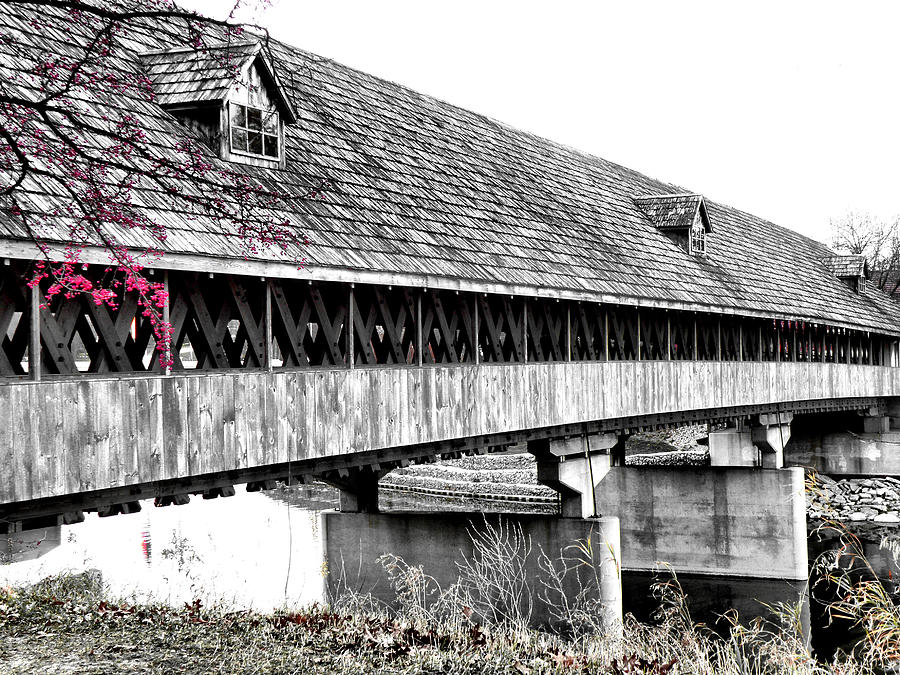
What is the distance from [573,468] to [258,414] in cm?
709

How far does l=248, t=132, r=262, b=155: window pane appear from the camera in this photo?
9.77 meters

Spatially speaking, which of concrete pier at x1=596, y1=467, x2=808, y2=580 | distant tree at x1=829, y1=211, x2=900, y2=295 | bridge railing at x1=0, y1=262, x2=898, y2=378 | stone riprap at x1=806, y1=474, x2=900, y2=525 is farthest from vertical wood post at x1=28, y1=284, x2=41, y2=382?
distant tree at x1=829, y1=211, x2=900, y2=295

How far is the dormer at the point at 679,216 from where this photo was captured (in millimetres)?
19469

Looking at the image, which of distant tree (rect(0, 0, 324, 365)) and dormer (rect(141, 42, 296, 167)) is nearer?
distant tree (rect(0, 0, 324, 365))

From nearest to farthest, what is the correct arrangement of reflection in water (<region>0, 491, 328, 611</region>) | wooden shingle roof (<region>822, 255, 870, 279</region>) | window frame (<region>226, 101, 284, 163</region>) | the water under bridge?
the water under bridge → window frame (<region>226, 101, 284, 163</region>) → reflection in water (<region>0, 491, 328, 611</region>) → wooden shingle roof (<region>822, 255, 870, 279</region>)

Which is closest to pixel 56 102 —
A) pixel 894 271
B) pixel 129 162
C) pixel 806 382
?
pixel 129 162

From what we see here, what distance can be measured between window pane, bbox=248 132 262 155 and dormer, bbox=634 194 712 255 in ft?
37.1

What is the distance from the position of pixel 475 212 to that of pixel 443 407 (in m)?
3.10

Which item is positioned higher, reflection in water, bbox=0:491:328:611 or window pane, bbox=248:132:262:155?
window pane, bbox=248:132:262:155

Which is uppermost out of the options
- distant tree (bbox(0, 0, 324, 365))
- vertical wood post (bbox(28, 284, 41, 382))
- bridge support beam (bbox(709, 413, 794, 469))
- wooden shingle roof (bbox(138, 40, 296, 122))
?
wooden shingle roof (bbox(138, 40, 296, 122))

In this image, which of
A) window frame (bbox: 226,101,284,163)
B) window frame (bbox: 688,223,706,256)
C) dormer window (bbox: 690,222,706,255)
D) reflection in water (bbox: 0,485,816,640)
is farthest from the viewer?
dormer window (bbox: 690,222,706,255)

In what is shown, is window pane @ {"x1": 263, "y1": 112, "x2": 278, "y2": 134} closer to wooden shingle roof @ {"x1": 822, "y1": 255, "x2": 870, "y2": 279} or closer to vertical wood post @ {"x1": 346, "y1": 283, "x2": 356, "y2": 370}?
vertical wood post @ {"x1": 346, "y1": 283, "x2": 356, "y2": 370}

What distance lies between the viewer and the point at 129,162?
7.80 m

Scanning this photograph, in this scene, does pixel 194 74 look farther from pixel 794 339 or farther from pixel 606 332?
pixel 794 339
